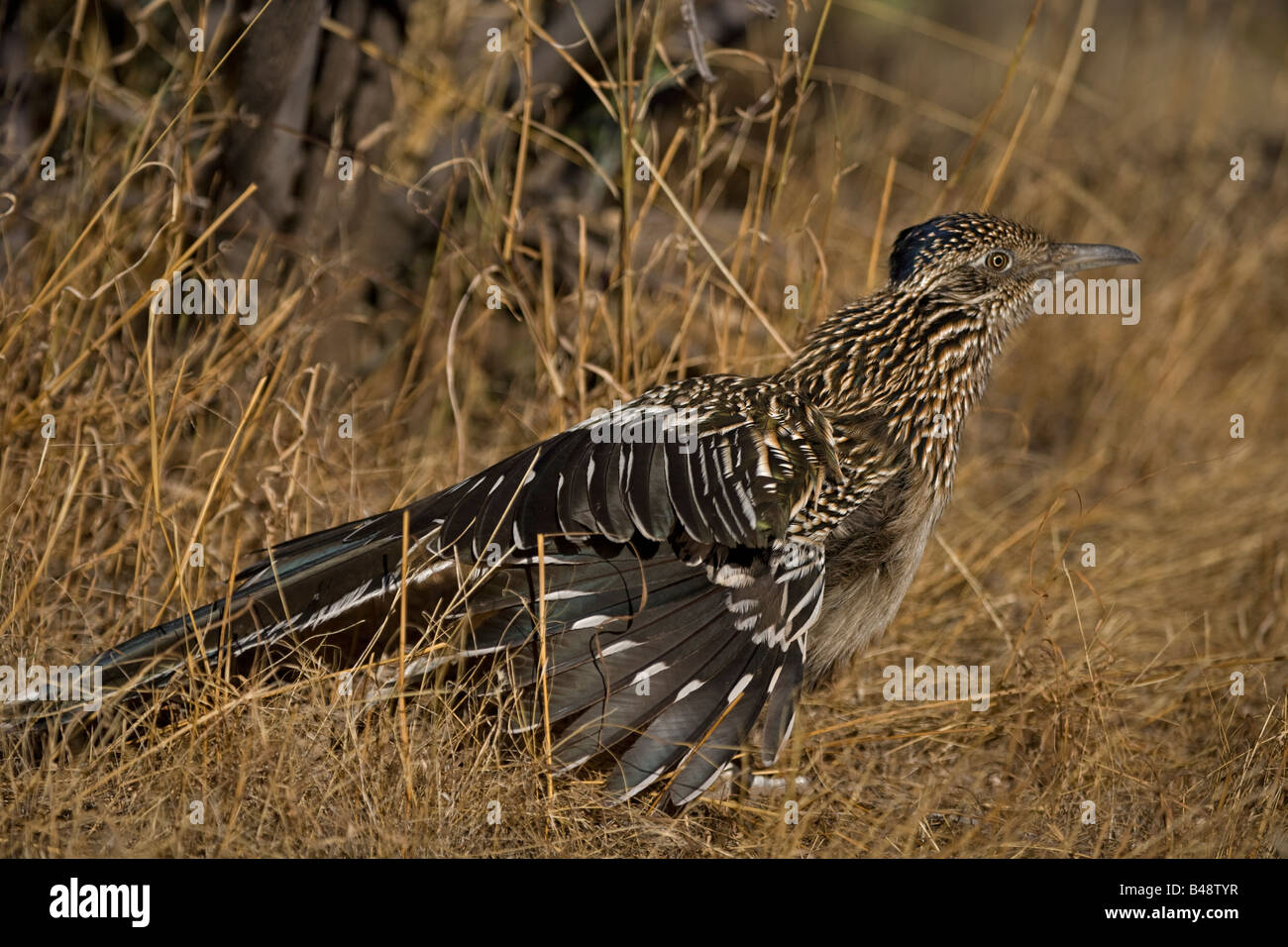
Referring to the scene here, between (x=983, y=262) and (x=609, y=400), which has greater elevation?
(x=983, y=262)

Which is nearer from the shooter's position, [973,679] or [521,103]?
[973,679]

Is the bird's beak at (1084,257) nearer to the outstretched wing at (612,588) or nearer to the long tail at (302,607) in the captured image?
the outstretched wing at (612,588)

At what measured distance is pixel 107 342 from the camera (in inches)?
146

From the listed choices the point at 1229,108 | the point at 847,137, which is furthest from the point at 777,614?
the point at 1229,108

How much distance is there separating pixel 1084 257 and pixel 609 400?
136cm

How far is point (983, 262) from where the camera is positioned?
11.1 ft

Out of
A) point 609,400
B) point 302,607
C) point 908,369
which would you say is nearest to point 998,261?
point 908,369

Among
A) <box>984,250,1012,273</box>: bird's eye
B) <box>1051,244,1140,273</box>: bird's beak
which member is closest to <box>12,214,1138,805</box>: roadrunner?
<box>984,250,1012,273</box>: bird's eye

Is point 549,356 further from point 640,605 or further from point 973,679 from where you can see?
point 973,679

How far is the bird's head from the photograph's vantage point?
332 cm

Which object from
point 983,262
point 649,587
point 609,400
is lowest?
point 649,587

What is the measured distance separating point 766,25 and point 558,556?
476 cm

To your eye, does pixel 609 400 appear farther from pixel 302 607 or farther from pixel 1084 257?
pixel 1084 257

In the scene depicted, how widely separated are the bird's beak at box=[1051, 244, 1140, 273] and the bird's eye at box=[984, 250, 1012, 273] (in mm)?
146
